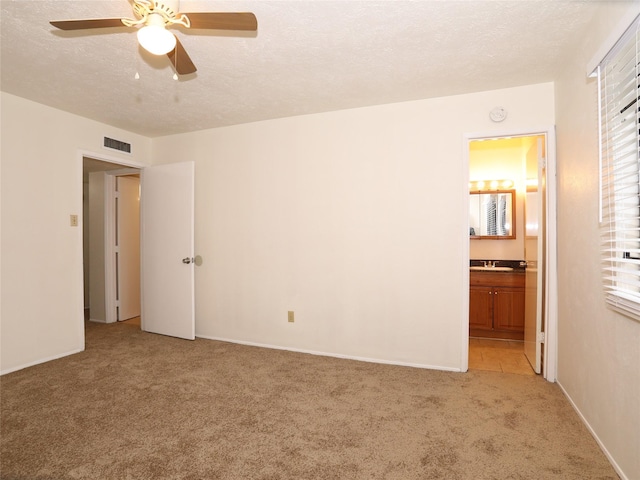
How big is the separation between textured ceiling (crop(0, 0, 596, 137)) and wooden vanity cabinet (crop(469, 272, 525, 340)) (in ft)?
7.42

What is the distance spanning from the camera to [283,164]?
3734mm

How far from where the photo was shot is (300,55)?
8.00 ft

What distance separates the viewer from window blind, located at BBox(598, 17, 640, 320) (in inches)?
64.2

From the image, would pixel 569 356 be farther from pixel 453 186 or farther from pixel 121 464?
pixel 121 464

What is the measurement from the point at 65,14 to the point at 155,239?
269cm

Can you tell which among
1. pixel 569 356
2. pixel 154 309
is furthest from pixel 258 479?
pixel 154 309

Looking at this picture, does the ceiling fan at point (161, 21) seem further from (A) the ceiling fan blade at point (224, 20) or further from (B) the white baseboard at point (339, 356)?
(B) the white baseboard at point (339, 356)

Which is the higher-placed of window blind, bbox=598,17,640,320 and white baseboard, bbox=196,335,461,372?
window blind, bbox=598,17,640,320

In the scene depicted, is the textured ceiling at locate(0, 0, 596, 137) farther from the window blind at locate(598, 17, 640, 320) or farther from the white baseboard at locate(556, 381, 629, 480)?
the white baseboard at locate(556, 381, 629, 480)

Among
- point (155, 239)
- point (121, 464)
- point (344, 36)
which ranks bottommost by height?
point (121, 464)

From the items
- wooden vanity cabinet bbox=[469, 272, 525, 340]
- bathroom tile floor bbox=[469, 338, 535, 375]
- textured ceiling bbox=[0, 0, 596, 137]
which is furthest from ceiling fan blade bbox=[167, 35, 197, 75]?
wooden vanity cabinet bbox=[469, 272, 525, 340]

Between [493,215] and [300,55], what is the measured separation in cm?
345

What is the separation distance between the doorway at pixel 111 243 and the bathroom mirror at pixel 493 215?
4739 mm

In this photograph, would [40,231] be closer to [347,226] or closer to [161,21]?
[161,21]
